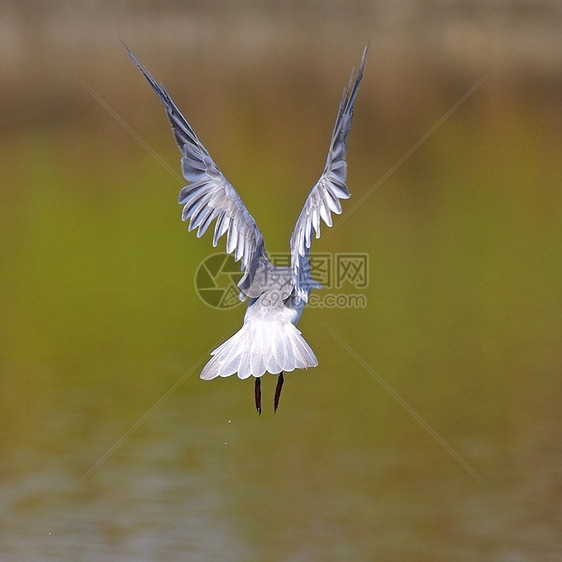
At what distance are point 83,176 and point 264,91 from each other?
3.41 meters

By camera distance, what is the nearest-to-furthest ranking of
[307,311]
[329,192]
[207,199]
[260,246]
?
1. [329,192]
2. [207,199]
3. [260,246]
4. [307,311]

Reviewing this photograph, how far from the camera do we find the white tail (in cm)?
590

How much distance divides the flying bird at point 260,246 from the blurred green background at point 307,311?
4.11 feet

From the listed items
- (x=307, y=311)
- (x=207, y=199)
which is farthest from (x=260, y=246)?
(x=307, y=311)

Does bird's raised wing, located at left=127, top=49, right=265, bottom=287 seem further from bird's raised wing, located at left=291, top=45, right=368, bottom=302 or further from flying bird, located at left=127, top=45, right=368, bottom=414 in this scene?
bird's raised wing, located at left=291, top=45, right=368, bottom=302

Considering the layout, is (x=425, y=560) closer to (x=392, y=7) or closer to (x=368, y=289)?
(x=368, y=289)

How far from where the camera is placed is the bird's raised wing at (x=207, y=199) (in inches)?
244

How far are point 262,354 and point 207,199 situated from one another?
0.89m

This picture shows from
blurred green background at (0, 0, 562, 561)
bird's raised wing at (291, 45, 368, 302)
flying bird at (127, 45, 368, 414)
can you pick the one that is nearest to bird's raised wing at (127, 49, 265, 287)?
flying bird at (127, 45, 368, 414)

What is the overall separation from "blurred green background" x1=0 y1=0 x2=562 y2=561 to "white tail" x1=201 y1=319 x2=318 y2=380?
1.22m

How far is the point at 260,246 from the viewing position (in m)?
6.47

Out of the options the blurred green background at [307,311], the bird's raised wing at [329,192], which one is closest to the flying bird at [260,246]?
the bird's raised wing at [329,192]

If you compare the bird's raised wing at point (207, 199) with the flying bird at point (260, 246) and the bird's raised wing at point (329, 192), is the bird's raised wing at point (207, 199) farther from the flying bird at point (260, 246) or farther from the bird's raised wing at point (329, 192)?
the bird's raised wing at point (329, 192)

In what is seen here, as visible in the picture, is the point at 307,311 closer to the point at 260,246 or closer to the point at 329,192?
the point at 260,246
